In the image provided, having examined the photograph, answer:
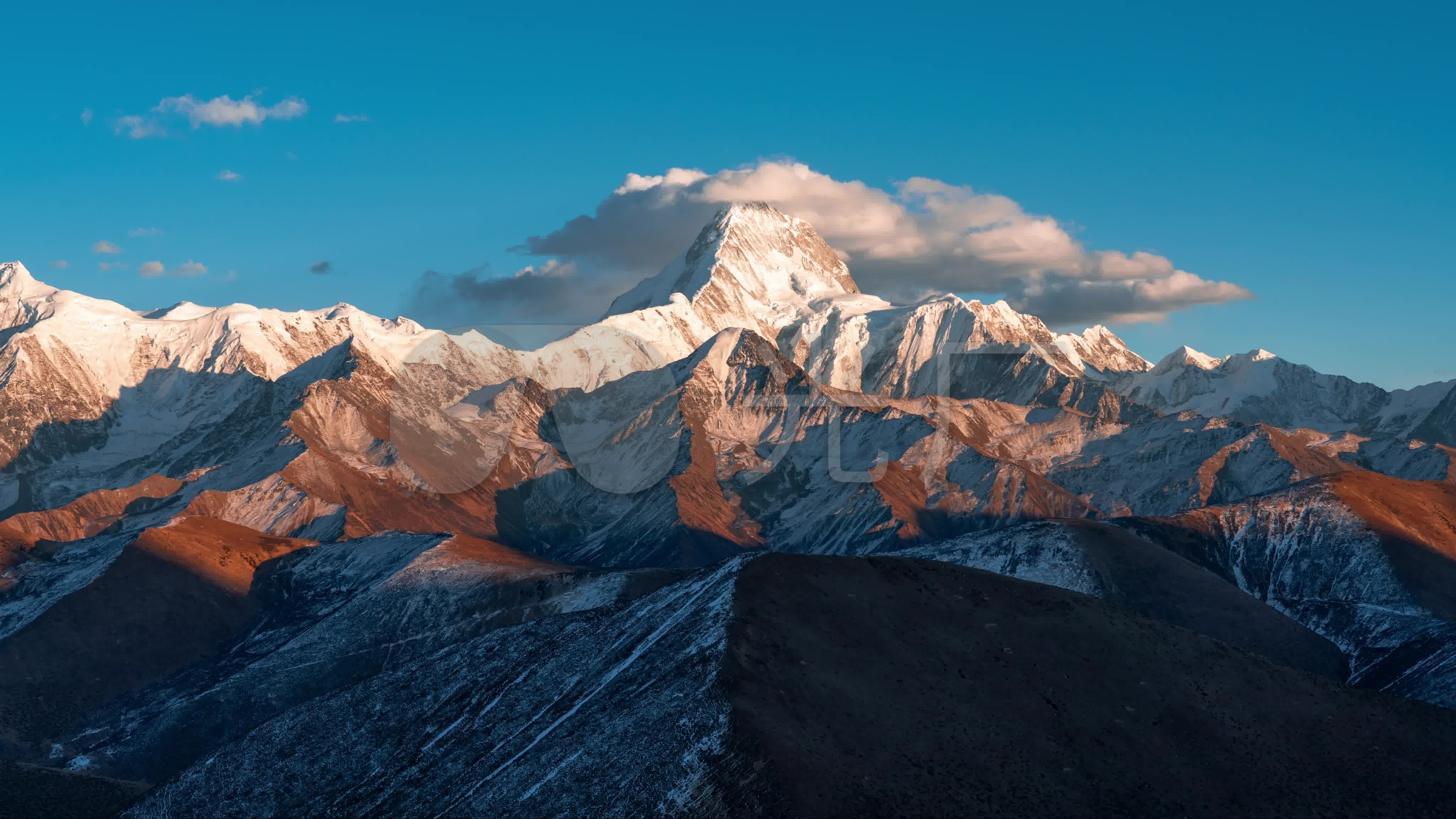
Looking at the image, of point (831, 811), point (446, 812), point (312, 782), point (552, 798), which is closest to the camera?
point (831, 811)

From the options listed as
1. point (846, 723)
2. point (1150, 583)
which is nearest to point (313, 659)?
point (1150, 583)

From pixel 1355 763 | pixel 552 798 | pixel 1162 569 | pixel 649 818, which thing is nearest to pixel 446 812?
pixel 552 798

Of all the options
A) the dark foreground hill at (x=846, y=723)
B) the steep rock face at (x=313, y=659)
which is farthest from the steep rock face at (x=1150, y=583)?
the dark foreground hill at (x=846, y=723)

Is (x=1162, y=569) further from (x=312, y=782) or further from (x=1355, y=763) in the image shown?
(x=312, y=782)

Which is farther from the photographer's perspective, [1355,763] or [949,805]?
[1355,763]

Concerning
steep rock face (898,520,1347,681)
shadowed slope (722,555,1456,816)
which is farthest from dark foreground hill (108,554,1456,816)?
steep rock face (898,520,1347,681)

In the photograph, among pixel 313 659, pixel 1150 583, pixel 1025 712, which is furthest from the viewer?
pixel 313 659

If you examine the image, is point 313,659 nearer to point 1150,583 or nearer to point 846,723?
point 1150,583

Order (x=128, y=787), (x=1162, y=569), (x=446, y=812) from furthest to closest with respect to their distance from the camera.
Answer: (x=1162, y=569) → (x=128, y=787) → (x=446, y=812)

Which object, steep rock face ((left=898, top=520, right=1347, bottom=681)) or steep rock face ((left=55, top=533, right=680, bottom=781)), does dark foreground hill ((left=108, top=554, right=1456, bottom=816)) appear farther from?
steep rock face ((left=898, top=520, right=1347, bottom=681))
